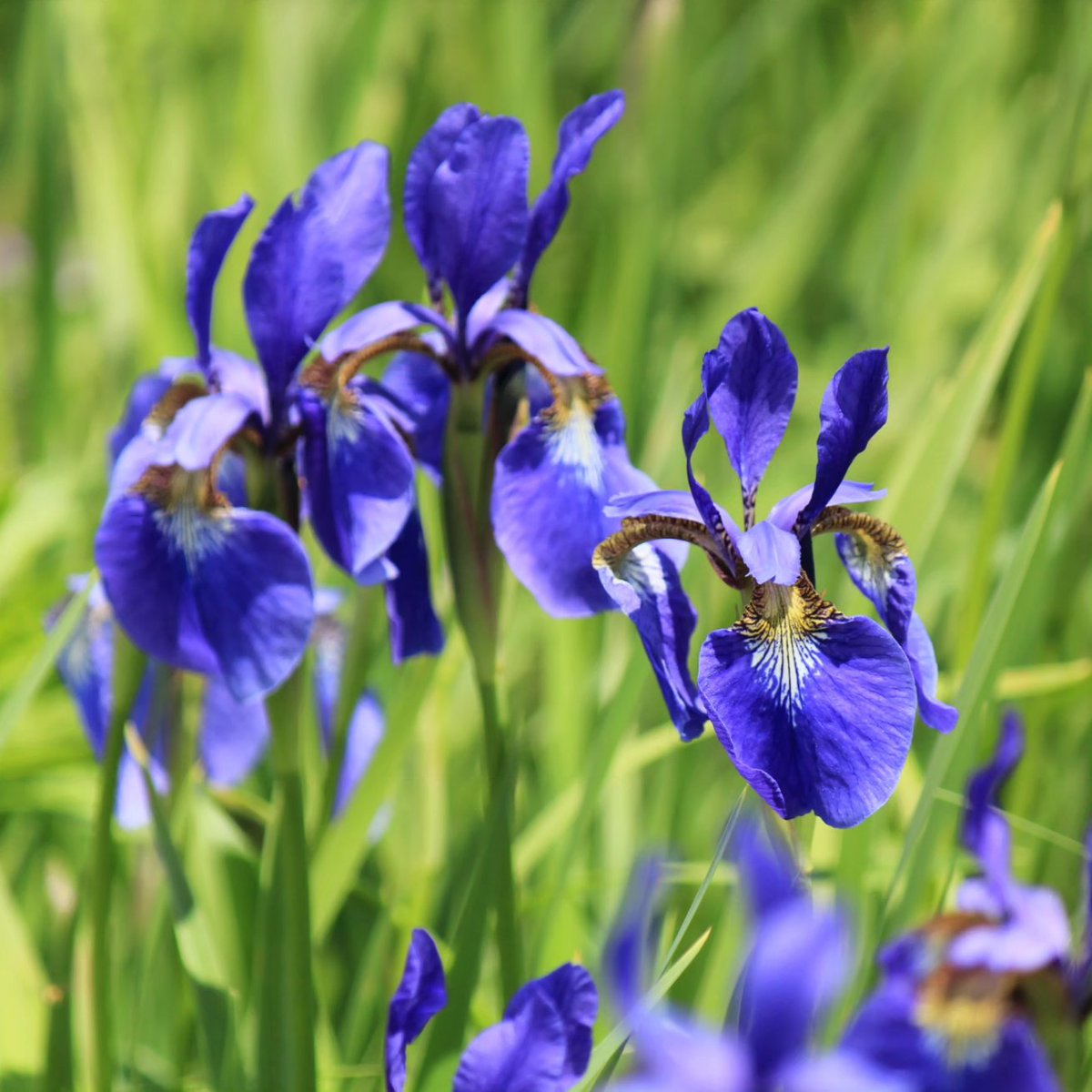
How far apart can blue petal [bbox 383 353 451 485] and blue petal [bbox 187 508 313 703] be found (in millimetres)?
177

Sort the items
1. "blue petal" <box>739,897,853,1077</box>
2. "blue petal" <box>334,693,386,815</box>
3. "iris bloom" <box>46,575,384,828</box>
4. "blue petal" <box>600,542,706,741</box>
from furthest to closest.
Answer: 1. "blue petal" <box>334,693,386,815</box>
2. "iris bloom" <box>46,575,384,828</box>
3. "blue petal" <box>600,542,706,741</box>
4. "blue petal" <box>739,897,853,1077</box>

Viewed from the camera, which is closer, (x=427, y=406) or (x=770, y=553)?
(x=770, y=553)

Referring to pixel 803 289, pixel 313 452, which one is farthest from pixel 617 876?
pixel 803 289

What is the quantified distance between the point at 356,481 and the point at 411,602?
0.13 meters

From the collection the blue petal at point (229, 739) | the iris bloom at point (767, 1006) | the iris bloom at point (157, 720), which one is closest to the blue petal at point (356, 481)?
the iris bloom at point (157, 720)

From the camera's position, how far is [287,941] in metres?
0.93

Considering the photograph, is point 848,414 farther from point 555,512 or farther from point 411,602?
point 411,602

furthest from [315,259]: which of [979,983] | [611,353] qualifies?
[611,353]

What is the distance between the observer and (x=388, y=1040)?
76 centimetres

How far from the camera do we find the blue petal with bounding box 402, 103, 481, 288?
100 centimetres

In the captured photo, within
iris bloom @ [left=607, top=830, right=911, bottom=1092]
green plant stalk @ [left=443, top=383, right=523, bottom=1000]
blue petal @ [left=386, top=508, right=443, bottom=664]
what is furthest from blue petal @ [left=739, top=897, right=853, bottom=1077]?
blue petal @ [left=386, top=508, right=443, bottom=664]

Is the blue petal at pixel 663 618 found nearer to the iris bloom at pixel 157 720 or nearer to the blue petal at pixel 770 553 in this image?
the blue petal at pixel 770 553

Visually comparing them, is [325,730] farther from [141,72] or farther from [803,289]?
[141,72]

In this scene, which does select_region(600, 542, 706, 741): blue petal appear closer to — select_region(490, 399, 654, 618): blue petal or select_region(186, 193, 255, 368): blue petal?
select_region(490, 399, 654, 618): blue petal
